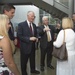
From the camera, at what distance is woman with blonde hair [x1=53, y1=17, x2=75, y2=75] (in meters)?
4.02

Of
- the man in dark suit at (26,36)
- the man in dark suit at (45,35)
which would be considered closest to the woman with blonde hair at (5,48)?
the man in dark suit at (26,36)

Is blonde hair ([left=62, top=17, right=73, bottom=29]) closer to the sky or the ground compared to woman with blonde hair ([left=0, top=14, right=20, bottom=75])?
closer to the sky

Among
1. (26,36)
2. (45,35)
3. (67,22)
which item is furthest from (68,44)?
(45,35)

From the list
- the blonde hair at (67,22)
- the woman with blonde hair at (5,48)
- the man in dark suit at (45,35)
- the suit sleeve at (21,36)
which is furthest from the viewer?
the man in dark suit at (45,35)

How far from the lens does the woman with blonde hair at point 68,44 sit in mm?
4023

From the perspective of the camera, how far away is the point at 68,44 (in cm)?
412

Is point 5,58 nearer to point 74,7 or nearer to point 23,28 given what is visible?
point 23,28

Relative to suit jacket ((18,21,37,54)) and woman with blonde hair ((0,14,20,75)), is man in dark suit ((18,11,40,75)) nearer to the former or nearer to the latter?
suit jacket ((18,21,37,54))

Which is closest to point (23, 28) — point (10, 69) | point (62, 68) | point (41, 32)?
point (41, 32)

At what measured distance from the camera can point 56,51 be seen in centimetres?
423

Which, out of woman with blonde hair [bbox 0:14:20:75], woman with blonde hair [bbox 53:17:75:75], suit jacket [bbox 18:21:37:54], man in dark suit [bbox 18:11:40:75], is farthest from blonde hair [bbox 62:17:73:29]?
woman with blonde hair [bbox 0:14:20:75]

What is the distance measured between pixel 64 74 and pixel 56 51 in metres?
0.46

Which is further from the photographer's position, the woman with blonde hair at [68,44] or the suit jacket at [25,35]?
the suit jacket at [25,35]

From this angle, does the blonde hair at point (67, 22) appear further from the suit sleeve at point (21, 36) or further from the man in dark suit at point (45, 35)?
the man in dark suit at point (45, 35)
